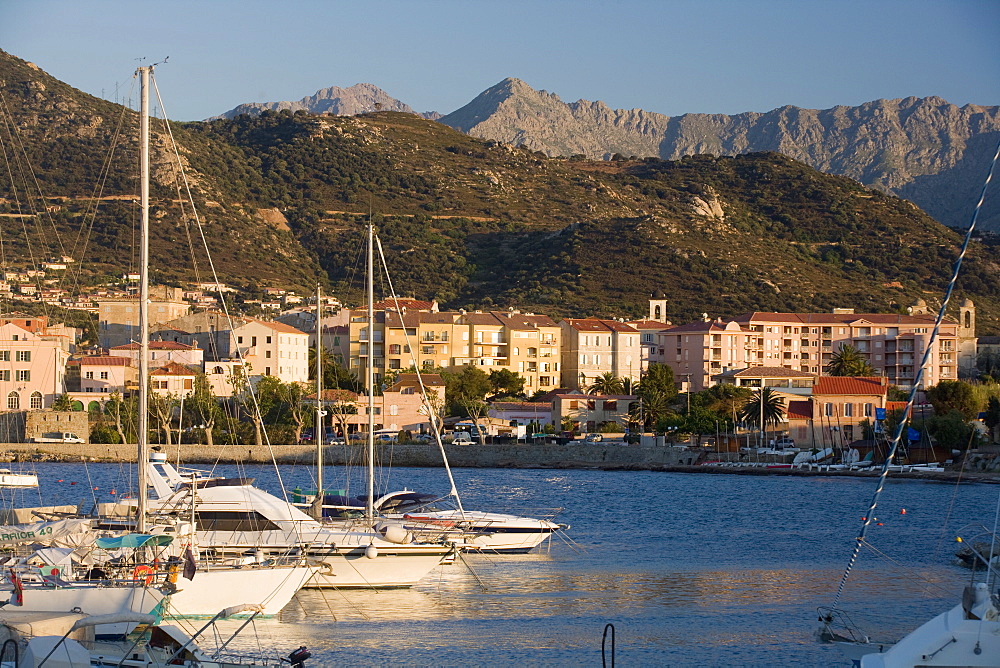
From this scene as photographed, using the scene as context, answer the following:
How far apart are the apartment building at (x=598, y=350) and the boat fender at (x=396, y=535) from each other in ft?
258

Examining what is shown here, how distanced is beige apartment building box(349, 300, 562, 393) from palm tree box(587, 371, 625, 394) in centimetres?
787

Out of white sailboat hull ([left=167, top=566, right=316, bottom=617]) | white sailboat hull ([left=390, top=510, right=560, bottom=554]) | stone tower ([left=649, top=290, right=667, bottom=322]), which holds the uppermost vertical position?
stone tower ([left=649, top=290, right=667, bottom=322])

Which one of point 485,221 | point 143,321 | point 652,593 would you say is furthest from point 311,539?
point 485,221

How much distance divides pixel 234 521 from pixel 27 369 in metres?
60.0

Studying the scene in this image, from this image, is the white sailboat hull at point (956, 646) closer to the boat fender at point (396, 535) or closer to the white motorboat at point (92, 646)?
the white motorboat at point (92, 646)

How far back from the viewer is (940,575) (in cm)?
3198

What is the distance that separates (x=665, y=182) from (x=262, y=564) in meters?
175

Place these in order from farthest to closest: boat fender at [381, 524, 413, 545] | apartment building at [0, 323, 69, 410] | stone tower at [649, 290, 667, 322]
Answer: stone tower at [649, 290, 667, 322]
apartment building at [0, 323, 69, 410]
boat fender at [381, 524, 413, 545]

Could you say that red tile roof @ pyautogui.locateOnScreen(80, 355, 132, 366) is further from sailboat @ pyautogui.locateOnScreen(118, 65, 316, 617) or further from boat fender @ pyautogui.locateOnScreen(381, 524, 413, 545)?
sailboat @ pyautogui.locateOnScreen(118, 65, 316, 617)

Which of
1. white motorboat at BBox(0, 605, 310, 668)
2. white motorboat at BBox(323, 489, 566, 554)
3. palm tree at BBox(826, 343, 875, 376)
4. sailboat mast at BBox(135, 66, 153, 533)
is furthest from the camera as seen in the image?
palm tree at BBox(826, 343, 875, 376)

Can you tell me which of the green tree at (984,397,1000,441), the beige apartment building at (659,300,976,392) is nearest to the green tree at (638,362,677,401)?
the beige apartment building at (659,300,976,392)

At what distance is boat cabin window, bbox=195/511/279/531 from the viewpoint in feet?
90.3

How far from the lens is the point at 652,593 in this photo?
28.2 meters

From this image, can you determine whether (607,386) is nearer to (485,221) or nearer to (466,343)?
(466,343)
